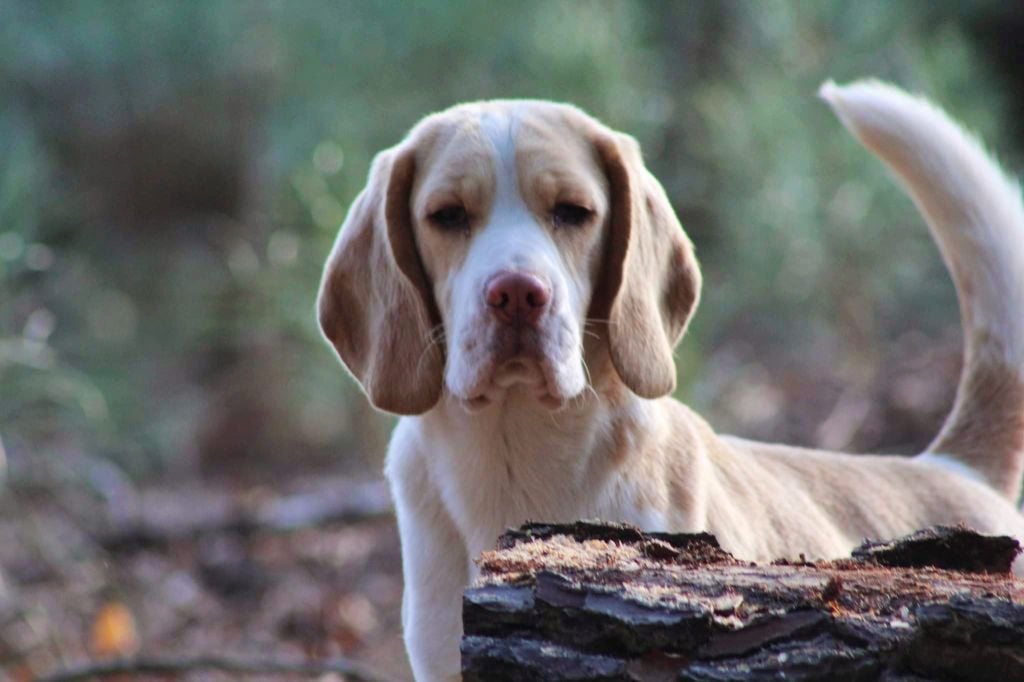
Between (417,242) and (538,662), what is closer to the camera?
(538,662)

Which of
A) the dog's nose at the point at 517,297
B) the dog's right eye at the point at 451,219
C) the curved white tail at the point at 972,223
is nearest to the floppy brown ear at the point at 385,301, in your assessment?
the dog's right eye at the point at 451,219

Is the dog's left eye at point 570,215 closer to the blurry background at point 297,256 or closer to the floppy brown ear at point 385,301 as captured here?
the floppy brown ear at point 385,301

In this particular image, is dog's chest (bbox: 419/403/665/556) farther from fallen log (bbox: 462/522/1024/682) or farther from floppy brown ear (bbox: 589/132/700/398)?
fallen log (bbox: 462/522/1024/682)

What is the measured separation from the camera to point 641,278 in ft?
11.0

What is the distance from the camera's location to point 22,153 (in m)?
7.34

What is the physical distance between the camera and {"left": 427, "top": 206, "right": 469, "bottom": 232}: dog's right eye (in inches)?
128

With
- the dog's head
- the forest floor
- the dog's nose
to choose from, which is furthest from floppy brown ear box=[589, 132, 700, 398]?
the forest floor

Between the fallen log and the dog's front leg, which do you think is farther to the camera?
the dog's front leg

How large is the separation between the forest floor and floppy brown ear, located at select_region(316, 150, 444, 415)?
5.71 ft

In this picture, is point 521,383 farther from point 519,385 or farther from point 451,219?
point 451,219

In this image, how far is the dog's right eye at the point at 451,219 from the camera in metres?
3.25

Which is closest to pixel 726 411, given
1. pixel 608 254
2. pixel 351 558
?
pixel 351 558

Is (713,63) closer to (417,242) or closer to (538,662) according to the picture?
(417,242)

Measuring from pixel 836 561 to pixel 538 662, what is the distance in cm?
53
